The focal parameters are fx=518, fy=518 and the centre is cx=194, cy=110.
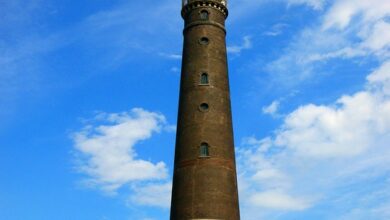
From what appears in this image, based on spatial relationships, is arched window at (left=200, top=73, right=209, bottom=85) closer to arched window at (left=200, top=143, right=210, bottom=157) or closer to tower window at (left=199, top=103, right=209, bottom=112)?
tower window at (left=199, top=103, right=209, bottom=112)

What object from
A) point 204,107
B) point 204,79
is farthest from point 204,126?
point 204,79

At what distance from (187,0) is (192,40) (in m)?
3.51

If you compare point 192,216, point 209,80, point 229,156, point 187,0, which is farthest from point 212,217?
point 187,0

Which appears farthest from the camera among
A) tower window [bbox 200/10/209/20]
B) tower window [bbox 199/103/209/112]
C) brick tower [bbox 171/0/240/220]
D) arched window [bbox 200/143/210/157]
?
tower window [bbox 200/10/209/20]

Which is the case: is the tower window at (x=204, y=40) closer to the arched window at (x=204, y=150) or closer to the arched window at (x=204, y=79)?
the arched window at (x=204, y=79)

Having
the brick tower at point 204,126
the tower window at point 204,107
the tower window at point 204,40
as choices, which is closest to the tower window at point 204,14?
the brick tower at point 204,126

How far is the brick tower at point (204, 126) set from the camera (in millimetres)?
32125

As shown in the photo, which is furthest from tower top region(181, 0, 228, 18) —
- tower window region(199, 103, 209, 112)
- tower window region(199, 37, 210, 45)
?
tower window region(199, 103, 209, 112)

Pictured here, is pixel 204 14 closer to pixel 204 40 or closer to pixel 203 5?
pixel 203 5

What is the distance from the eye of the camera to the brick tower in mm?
32125

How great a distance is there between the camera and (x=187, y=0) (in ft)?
126

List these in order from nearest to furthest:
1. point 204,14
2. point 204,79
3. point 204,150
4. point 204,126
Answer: point 204,150
point 204,126
point 204,79
point 204,14

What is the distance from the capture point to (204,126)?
33.8m

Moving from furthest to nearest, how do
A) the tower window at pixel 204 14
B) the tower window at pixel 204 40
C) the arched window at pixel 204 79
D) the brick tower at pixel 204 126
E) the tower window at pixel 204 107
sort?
the tower window at pixel 204 14
the tower window at pixel 204 40
the arched window at pixel 204 79
the tower window at pixel 204 107
the brick tower at pixel 204 126
